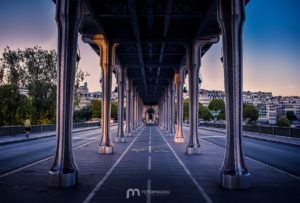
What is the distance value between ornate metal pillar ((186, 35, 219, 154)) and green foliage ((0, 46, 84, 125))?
27630 mm

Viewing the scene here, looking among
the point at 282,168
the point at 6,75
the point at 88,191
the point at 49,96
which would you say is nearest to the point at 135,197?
the point at 88,191

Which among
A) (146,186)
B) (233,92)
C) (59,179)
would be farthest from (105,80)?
(233,92)

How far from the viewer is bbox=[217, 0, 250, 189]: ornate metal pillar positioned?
27.1ft

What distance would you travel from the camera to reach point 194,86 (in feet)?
58.8

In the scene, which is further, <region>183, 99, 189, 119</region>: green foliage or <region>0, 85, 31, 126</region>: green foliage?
<region>183, 99, 189, 119</region>: green foliage

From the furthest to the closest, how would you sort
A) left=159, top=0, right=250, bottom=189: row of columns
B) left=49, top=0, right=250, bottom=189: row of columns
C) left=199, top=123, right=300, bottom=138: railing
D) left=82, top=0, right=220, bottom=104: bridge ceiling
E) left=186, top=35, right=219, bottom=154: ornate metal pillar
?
left=199, top=123, right=300, bottom=138: railing → left=186, top=35, right=219, bottom=154: ornate metal pillar → left=82, top=0, right=220, bottom=104: bridge ceiling → left=49, top=0, right=250, bottom=189: row of columns → left=159, top=0, right=250, bottom=189: row of columns

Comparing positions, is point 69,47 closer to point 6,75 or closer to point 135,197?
point 135,197

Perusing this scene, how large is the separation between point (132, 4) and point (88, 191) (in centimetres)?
919

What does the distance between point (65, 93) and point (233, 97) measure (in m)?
5.72

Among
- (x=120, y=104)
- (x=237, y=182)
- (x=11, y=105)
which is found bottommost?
(x=237, y=182)

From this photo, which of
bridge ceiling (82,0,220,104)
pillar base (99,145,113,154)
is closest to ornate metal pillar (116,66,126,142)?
bridge ceiling (82,0,220,104)
